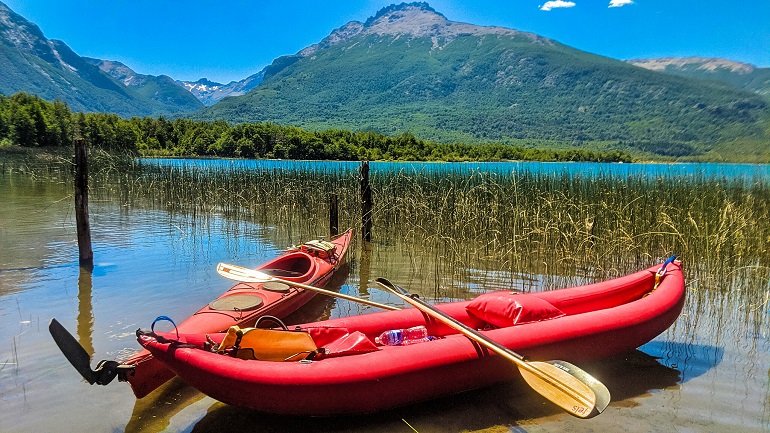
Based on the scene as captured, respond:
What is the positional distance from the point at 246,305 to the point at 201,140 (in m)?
49.1

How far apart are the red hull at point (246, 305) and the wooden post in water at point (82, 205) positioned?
10.9ft

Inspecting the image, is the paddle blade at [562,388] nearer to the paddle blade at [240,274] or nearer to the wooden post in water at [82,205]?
the paddle blade at [240,274]

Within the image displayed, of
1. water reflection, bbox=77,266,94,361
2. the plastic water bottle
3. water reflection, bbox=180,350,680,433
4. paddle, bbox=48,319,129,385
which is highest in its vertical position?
paddle, bbox=48,319,129,385

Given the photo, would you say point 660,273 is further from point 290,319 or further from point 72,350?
point 72,350

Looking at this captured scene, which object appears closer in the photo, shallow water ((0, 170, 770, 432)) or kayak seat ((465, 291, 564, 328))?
shallow water ((0, 170, 770, 432))

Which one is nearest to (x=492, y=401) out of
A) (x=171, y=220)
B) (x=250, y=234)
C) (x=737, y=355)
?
(x=737, y=355)

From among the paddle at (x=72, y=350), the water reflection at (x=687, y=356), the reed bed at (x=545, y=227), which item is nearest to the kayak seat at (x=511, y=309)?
the water reflection at (x=687, y=356)

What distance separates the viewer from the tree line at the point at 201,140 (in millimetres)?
33469

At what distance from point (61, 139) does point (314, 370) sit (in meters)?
40.3

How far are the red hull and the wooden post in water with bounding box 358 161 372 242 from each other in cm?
313

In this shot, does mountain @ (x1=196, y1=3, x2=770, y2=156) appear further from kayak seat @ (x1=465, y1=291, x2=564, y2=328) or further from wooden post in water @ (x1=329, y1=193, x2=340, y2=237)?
kayak seat @ (x1=465, y1=291, x2=564, y2=328)

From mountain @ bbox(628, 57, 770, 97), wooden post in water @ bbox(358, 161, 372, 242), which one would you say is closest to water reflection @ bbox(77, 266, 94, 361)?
wooden post in water @ bbox(358, 161, 372, 242)

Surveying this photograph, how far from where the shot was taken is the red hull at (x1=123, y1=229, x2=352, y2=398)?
10.2ft

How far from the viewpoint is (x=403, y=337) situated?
3.82m
